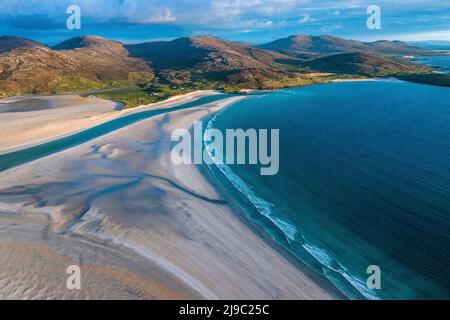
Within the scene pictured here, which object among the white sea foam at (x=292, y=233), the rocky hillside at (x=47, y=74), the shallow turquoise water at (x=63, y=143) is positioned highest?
the rocky hillside at (x=47, y=74)

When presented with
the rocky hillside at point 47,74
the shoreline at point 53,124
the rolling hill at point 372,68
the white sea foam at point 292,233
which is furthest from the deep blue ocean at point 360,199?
the rolling hill at point 372,68

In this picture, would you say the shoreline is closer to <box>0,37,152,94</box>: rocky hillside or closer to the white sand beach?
the white sand beach

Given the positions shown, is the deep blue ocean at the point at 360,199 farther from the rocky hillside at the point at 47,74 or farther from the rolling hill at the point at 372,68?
the rolling hill at the point at 372,68

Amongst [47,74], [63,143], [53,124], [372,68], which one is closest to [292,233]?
[63,143]

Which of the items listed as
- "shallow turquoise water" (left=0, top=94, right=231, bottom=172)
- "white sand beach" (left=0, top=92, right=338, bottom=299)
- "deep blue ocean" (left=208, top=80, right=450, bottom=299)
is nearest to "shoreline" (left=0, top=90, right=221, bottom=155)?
"shallow turquoise water" (left=0, top=94, right=231, bottom=172)

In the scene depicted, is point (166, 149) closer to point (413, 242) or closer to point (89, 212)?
point (89, 212)

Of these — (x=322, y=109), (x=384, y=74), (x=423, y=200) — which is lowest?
(x=423, y=200)
